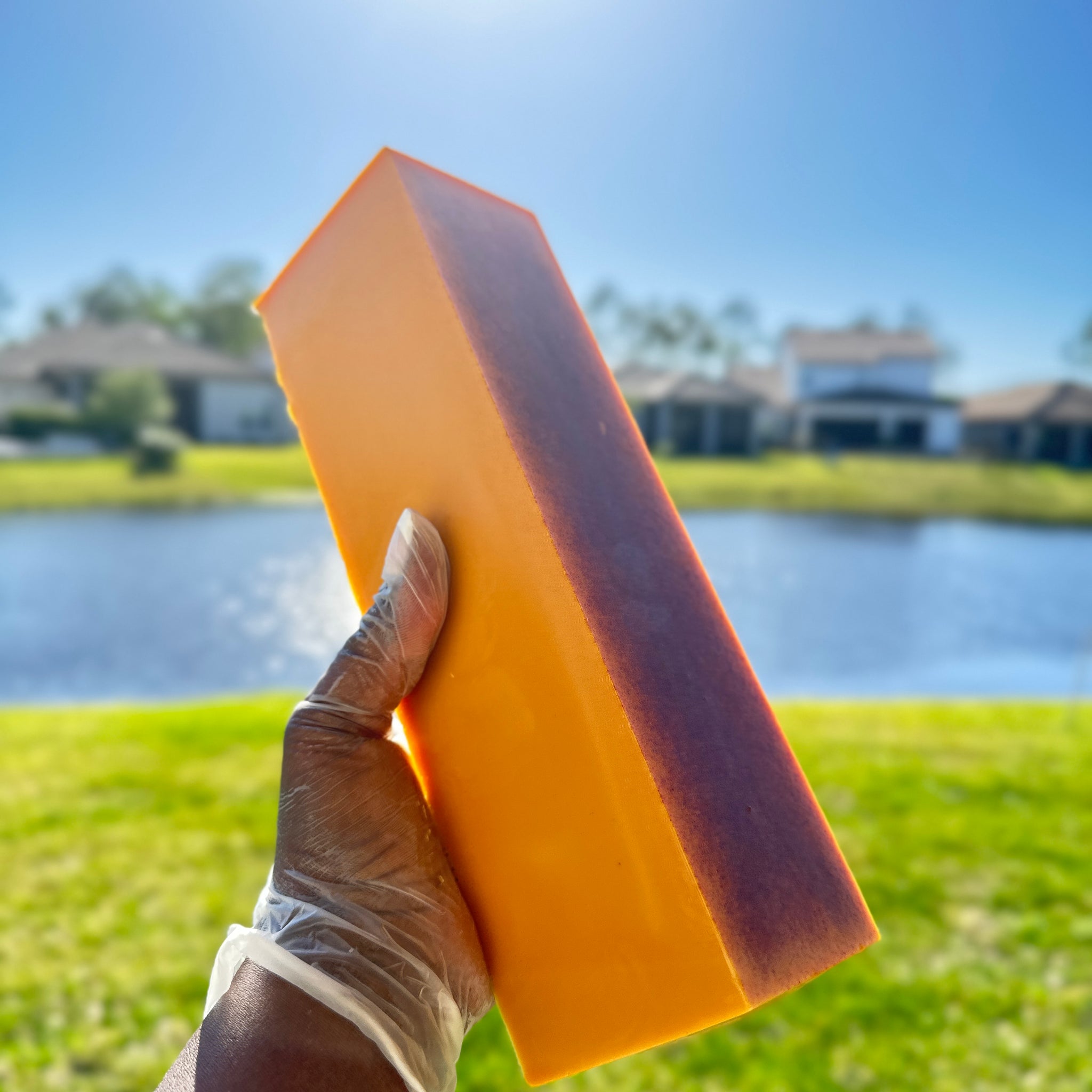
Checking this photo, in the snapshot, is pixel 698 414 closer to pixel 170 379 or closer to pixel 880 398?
pixel 880 398

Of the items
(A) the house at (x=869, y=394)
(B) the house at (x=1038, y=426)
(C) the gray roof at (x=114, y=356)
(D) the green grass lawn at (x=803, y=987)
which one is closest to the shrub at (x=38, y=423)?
(C) the gray roof at (x=114, y=356)

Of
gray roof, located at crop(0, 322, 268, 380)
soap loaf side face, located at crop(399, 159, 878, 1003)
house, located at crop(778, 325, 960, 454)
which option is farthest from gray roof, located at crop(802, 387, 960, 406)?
soap loaf side face, located at crop(399, 159, 878, 1003)

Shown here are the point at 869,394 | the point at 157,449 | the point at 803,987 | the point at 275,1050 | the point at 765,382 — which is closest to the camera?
the point at 275,1050

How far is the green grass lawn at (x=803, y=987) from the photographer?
7.61ft

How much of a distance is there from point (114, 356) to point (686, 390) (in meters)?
16.1

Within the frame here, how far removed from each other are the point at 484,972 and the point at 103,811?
3.42 m

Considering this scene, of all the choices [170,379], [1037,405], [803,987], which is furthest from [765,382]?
[803,987]

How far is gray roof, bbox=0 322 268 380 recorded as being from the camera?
2216 centimetres

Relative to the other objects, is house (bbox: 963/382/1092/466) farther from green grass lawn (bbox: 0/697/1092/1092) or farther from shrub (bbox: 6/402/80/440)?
shrub (bbox: 6/402/80/440)

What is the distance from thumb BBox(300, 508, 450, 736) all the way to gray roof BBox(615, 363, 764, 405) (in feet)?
70.7

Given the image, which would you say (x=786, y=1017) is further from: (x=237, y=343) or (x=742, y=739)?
(x=237, y=343)

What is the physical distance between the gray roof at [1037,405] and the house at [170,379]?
2194cm

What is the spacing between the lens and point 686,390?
2342cm

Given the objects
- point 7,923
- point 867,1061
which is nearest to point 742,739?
point 867,1061
